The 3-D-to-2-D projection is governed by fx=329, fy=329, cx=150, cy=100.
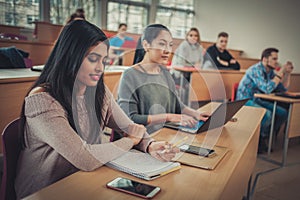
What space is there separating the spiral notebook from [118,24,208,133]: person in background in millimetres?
425

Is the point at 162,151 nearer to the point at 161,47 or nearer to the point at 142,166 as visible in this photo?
the point at 142,166

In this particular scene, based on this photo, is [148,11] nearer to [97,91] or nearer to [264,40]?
[264,40]

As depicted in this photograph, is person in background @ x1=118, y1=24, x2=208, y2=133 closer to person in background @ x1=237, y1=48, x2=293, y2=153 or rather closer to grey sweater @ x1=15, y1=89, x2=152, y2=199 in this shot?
grey sweater @ x1=15, y1=89, x2=152, y2=199

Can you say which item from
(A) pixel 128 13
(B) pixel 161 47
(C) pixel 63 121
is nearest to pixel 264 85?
(B) pixel 161 47

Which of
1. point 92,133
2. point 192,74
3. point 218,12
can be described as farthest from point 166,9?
point 92,133

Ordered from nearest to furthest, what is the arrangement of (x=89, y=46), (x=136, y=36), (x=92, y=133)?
1. (x=89, y=46)
2. (x=92, y=133)
3. (x=136, y=36)

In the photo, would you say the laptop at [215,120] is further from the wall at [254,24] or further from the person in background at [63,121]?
the wall at [254,24]

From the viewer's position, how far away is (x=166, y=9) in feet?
25.0

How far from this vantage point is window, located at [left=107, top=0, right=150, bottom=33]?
682cm

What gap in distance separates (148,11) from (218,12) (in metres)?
1.57

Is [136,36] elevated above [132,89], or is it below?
above

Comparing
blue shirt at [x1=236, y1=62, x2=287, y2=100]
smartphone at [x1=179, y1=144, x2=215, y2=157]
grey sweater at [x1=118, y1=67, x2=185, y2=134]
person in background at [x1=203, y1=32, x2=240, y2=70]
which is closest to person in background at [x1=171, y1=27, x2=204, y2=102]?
person in background at [x1=203, y1=32, x2=240, y2=70]

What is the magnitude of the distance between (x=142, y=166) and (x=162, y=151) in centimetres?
12

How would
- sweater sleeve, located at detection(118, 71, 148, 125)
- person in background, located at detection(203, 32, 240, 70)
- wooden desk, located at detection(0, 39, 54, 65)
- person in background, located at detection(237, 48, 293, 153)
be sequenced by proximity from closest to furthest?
sweater sleeve, located at detection(118, 71, 148, 125) → wooden desk, located at detection(0, 39, 54, 65) → person in background, located at detection(237, 48, 293, 153) → person in background, located at detection(203, 32, 240, 70)
